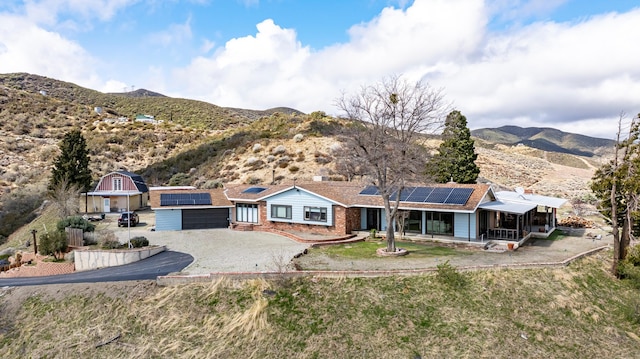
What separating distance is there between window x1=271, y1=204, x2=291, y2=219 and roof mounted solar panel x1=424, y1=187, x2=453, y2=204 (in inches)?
412

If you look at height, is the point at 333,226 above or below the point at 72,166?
below

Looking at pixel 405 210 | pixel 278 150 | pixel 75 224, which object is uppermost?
pixel 278 150

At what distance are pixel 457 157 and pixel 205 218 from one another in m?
24.4

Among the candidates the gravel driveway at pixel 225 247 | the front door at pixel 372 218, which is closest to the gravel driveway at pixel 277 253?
the gravel driveway at pixel 225 247

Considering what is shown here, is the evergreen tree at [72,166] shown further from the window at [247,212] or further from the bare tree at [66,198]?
the window at [247,212]

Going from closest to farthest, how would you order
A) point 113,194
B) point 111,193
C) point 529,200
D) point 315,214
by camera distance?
1. point 529,200
2. point 315,214
3. point 113,194
4. point 111,193

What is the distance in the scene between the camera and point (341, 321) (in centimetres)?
1405

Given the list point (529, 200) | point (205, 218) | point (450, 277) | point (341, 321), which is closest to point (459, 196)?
point (529, 200)

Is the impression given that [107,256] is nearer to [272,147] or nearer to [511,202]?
[511,202]

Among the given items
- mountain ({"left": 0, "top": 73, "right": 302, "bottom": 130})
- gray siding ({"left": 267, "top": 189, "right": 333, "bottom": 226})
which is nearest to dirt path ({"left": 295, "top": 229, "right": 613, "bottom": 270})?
gray siding ({"left": 267, "top": 189, "right": 333, "bottom": 226})

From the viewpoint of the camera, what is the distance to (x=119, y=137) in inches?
2830

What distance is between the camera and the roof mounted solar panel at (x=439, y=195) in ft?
81.9

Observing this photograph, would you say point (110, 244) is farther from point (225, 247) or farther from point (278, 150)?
point (278, 150)

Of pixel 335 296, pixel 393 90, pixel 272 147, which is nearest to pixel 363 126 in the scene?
pixel 393 90
